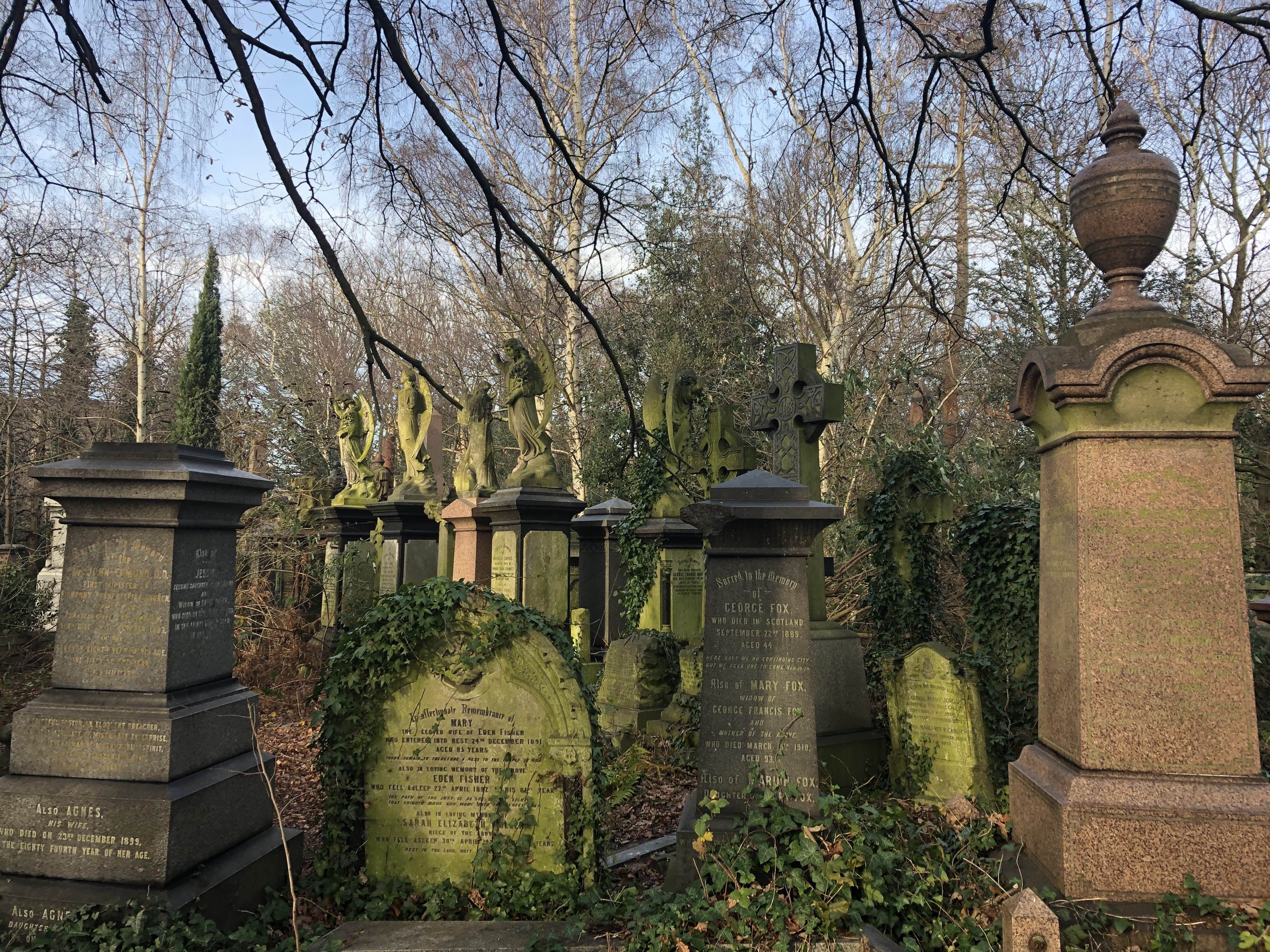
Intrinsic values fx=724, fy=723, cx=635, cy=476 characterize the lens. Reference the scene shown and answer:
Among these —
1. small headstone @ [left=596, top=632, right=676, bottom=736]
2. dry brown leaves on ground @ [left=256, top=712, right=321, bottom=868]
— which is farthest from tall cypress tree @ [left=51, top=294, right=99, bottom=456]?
small headstone @ [left=596, top=632, right=676, bottom=736]

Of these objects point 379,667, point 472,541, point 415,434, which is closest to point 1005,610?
point 379,667

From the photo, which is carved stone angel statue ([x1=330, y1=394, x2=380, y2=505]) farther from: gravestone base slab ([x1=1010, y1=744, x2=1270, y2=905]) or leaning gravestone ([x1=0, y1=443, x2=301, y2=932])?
gravestone base slab ([x1=1010, y1=744, x2=1270, y2=905])

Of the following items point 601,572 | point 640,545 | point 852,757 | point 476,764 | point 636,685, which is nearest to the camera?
point 476,764

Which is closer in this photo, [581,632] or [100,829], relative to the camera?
[100,829]

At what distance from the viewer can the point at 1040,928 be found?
268 centimetres

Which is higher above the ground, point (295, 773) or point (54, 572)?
point (54, 572)

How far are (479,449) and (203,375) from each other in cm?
1689

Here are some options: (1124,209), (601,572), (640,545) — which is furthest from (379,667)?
(601,572)

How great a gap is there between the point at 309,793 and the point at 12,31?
561 cm

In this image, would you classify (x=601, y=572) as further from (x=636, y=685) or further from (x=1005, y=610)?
(x=1005, y=610)

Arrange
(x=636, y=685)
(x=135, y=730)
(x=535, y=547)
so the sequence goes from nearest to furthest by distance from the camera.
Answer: (x=135, y=730) → (x=636, y=685) → (x=535, y=547)

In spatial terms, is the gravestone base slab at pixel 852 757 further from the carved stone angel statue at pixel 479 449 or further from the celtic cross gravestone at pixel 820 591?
the carved stone angel statue at pixel 479 449

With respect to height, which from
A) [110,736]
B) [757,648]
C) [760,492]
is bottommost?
[110,736]

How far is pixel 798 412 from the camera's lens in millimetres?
7250
